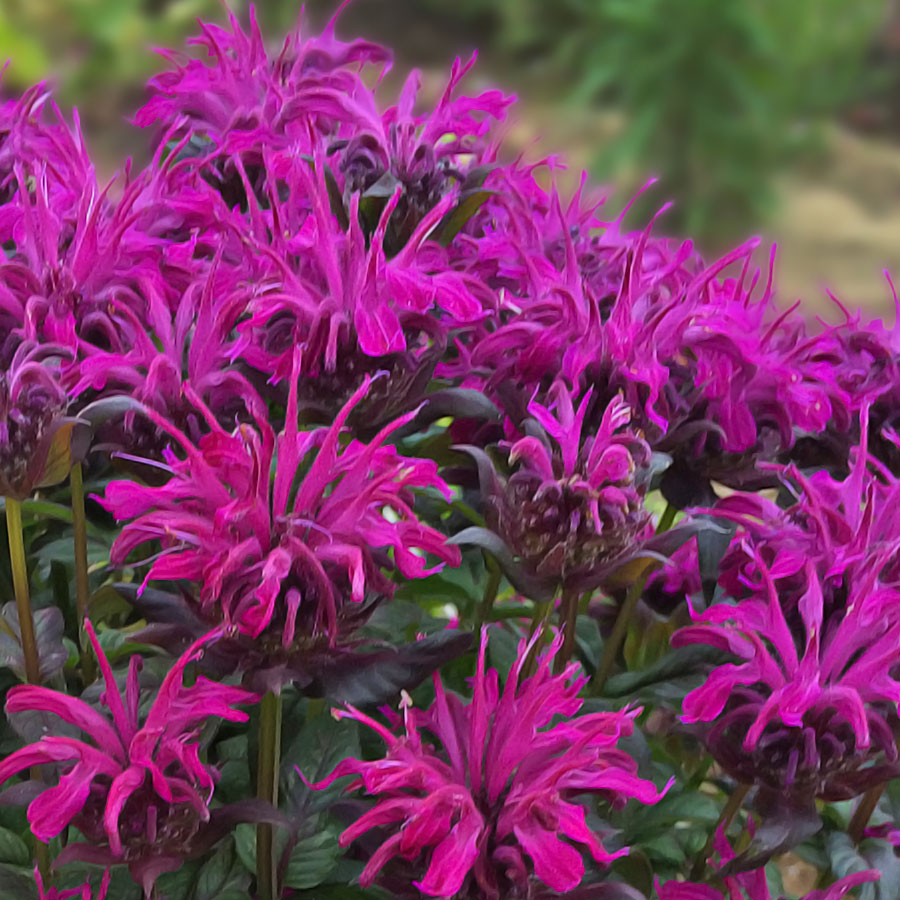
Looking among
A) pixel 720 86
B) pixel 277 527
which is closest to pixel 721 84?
pixel 720 86

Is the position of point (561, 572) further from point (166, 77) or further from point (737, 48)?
point (737, 48)

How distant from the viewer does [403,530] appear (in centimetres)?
40

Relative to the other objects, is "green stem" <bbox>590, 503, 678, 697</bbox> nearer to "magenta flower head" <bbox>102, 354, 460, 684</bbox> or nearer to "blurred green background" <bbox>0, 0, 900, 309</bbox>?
"magenta flower head" <bbox>102, 354, 460, 684</bbox>

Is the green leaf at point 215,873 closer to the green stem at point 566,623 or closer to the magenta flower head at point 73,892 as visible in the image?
the magenta flower head at point 73,892

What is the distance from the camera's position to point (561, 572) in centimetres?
43

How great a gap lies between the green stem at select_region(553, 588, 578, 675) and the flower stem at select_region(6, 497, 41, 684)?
211 millimetres

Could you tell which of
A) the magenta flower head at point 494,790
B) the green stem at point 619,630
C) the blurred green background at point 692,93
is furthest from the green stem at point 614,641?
the blurred green background at point 692,93

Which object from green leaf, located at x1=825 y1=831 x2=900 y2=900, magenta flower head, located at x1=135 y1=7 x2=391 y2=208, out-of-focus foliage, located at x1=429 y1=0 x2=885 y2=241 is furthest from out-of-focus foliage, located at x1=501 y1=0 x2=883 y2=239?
green leaf, located at x1=825 y1=831 x2=900 y2=900

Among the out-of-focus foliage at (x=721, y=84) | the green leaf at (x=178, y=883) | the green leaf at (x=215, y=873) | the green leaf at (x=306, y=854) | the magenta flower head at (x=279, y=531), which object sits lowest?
the green leaf at (x=178, y=883)

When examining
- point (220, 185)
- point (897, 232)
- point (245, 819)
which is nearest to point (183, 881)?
point (245, 819)

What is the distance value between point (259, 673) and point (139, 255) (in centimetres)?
21

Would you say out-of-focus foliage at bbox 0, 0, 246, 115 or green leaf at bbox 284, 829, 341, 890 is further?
out-of-focus foliage at bbox 0, 0, 246, 115

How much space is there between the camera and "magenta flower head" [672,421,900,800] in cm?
41

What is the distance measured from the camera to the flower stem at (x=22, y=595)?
0.41 m
